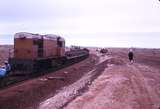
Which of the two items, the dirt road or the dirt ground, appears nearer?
the dirt road

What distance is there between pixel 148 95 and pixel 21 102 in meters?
6.97

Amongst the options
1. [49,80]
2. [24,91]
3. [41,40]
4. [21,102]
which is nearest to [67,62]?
[41,40]

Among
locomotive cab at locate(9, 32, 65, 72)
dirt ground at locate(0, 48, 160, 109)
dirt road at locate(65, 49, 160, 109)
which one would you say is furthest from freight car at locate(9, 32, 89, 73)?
dirt road at locate(65, 49, 160, 109)

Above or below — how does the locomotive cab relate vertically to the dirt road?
above

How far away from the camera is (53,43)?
4216 cm

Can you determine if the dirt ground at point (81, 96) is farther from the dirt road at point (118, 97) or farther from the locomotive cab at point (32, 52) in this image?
the locomotive cab at point (32, 52)

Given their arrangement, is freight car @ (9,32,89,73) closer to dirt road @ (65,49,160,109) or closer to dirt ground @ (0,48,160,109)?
dirt ground @ (0,48,160,109)

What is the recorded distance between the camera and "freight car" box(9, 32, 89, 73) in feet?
108

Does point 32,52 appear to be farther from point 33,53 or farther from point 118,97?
point 118,97

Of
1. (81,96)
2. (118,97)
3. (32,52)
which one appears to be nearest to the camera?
(118,97)

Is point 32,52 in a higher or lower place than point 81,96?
higher

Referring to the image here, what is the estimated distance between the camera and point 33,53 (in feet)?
116

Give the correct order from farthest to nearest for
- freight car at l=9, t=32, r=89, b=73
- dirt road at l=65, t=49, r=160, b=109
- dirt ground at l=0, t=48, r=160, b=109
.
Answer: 1. freight car at l=9, t=32, r=89, b=73
2. dirt ground at l=0, t=48, r=160, b=109
3. dirt road at l=65, t=49, r=160, b=109

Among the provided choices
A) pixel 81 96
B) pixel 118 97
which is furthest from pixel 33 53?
pixel 118 97
